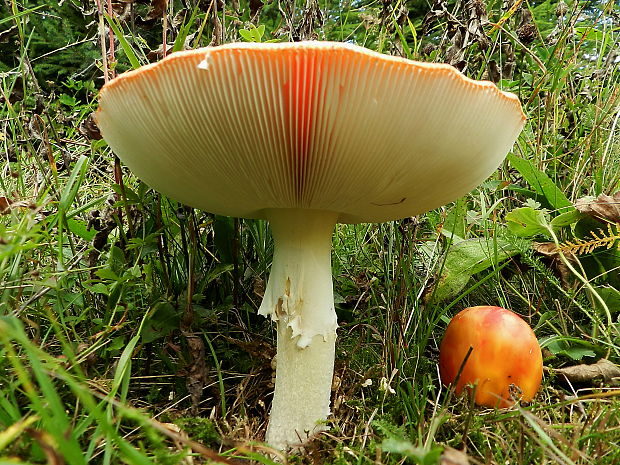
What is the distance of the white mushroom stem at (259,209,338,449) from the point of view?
1.52 meters

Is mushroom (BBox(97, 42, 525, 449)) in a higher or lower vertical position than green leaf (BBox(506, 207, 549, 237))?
higher

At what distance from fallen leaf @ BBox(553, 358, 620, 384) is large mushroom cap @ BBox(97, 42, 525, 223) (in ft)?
2.87

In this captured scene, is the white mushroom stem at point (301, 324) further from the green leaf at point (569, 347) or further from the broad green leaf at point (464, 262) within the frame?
the green leaf at point (569, 347)

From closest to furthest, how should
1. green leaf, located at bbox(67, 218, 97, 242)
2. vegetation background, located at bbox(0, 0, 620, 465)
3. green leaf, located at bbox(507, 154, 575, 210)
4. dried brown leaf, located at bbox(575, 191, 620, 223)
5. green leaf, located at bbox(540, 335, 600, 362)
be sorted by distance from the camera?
vegetation background, located at bbox(0, 0, 620, 465)
green leaf, located at bbox(67, 218, 97, 242)
green leaf, located at bbox(540, 335, 600, 362)
dried brown leaf, located at bbox(575, 191, 620, 223)
green leaf, located at bbox(507, 154, 575, 210)

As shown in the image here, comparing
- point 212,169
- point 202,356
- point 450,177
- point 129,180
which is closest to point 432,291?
point 450,177

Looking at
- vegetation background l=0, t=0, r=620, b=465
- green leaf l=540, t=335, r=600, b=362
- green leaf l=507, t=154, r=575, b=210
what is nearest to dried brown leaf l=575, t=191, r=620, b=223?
vegetation background l=0, t=0, r=620, b=465

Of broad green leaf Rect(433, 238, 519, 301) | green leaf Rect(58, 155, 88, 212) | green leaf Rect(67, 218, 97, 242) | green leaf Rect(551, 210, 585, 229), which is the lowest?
broad green leaf Rect(433, 238, 519, 301)

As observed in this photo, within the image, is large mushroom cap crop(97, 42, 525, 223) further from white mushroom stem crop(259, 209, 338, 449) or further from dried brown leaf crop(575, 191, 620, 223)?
dried brown leaf crop(575, 191, 620, 223)

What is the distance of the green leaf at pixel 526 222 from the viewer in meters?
1.89

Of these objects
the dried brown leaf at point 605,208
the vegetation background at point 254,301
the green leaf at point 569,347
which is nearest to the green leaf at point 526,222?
the vegetation background at point 254,301

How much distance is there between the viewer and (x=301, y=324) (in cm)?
153

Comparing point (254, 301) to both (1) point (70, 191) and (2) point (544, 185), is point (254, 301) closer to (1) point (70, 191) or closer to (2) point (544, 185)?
(1) point (70, 191)

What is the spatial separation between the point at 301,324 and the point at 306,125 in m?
0.69

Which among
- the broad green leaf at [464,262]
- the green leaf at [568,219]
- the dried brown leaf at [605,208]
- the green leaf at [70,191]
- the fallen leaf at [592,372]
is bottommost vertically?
the fallen leaf at [592,372]
